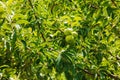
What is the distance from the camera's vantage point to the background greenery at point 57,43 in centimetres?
215

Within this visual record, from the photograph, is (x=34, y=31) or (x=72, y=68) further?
(x=34, y=31)

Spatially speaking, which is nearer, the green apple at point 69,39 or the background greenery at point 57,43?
the background greenery at point 57,43

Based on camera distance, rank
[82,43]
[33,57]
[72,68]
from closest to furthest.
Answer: [72,68]
[33,57]
[82,43]

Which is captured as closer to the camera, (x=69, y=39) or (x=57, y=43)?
(x=69, y=39)

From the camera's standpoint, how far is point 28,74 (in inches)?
97.5

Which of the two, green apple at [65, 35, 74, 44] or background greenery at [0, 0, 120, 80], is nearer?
background greenery at [0, 0, 120, 80]

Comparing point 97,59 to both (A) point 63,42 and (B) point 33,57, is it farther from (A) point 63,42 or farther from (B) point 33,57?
(B) point 33,57

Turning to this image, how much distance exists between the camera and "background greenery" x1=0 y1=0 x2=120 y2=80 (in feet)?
7.05

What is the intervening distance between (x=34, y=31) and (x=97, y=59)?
577 mm

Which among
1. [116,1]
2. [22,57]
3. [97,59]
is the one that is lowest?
[97,59]

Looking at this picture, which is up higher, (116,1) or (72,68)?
(116,1)

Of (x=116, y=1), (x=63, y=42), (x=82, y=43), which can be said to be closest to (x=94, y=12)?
(x=116, y=1)

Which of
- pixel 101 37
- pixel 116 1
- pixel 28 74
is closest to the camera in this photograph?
pixel 28 74

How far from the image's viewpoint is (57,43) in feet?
8.27
